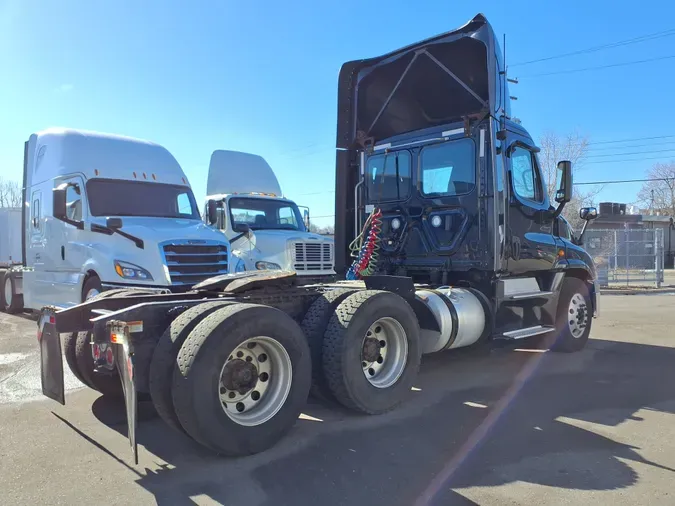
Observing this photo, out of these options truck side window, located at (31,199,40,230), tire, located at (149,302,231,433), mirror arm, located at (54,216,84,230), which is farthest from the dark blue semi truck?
truck side window, located at (31,199,40,230)

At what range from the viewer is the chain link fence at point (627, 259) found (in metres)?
20.4

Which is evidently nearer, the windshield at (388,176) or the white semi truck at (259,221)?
the windshield at (388,176)

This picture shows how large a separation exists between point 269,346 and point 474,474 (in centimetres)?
176

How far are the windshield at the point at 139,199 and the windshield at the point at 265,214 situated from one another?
5.57 feet

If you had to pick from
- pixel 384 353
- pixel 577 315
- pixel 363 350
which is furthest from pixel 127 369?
pixel 577 315

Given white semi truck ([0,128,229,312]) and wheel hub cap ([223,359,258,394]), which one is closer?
wheel hub cap ([223,359,258,394])

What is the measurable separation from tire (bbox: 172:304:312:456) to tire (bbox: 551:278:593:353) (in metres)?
4.94

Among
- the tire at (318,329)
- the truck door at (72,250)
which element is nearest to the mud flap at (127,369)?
the tire at (318,329)

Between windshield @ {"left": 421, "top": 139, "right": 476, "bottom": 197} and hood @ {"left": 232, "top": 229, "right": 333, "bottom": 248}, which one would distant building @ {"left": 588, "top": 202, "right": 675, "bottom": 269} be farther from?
windshield @ {"left": 421, "top": 139, "right": 476, "bottom": 197}

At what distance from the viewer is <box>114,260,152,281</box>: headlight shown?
311 inches

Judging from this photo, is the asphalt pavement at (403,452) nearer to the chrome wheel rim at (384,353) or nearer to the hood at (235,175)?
the chrome wheel rim at (384,353)

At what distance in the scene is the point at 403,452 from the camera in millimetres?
4051

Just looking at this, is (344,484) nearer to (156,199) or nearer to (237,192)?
(156,199)

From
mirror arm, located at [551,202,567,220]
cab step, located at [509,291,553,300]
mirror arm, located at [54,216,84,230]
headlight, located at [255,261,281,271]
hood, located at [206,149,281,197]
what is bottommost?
cab step, located at [509,291,553,300]
